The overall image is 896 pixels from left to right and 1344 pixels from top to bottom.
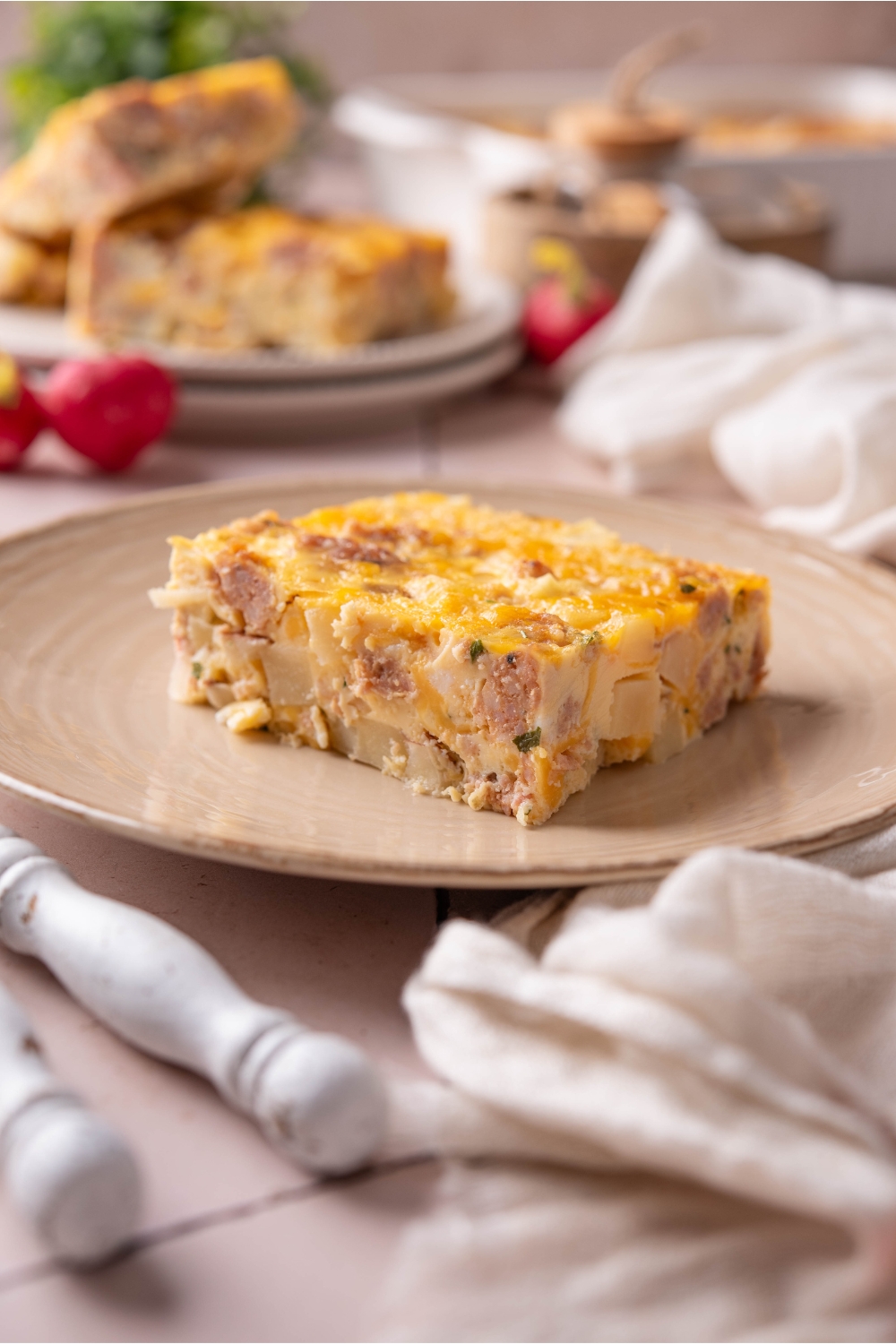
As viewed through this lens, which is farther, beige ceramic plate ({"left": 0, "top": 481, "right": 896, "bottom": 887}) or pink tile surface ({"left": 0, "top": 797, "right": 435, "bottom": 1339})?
beige ceramic plate ({"left": 0, "top": 481, "right": 896, "bottom": 887})

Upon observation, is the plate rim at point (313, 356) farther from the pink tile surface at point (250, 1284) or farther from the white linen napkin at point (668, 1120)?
the pink tile surface at point (250, 1284)

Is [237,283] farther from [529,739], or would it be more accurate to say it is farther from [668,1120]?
[668,1120]

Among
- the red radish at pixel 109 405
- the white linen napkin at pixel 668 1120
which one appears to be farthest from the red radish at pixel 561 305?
the white linen napkin at pixel 668 1120

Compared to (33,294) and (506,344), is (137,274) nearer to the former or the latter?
(33,294)

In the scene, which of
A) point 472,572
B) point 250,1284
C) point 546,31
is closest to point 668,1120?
point 250,1284

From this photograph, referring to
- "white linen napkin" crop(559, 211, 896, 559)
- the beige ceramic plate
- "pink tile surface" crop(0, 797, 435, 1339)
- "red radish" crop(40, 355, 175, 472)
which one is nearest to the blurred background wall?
"white linen napkin" crop(559, 211, 896, 559)

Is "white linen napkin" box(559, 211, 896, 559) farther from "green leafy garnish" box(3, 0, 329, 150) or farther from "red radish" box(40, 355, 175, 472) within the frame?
"green leafy garnish" box(3, 0, 329, 150)
